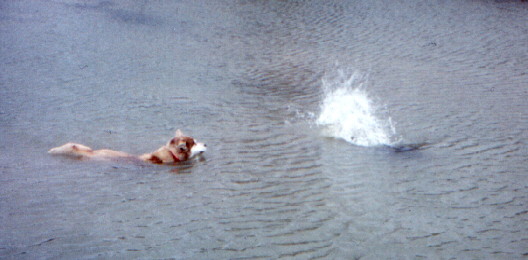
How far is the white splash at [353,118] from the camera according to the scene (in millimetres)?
11273

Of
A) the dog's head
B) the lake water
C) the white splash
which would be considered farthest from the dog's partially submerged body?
the white splash

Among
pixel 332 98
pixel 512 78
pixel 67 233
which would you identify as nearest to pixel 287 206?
pixel 67 233

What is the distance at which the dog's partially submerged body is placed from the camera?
9.38m

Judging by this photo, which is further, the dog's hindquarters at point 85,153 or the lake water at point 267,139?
the dog's hindquarters at point 85,153

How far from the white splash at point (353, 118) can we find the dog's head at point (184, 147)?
295cm

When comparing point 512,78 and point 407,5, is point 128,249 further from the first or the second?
point 407,5

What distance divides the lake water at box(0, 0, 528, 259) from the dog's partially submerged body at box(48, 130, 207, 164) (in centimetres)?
19

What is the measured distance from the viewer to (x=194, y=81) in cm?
1480

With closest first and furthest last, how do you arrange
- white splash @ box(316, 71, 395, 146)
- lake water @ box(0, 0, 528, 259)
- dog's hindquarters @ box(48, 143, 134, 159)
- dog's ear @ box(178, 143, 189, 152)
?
lake water @ box(0, 0, 528, 259), dog's hindquarters @ box(48, 143, 134, 159), dog's ear @ box(178, 143, 189, 152), white splash @ box(316, 71, 395, 146)

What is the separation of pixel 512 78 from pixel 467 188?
7615 mm

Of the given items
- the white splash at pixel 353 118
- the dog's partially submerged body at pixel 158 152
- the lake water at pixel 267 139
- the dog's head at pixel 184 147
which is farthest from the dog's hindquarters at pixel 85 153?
the white splash at pixel 353 118

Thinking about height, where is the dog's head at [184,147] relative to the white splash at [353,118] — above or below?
below

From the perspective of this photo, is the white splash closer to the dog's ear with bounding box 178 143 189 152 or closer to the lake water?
the lake water

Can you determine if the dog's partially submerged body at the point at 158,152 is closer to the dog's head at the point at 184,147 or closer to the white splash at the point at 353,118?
the dog's head at the point at 184,147
